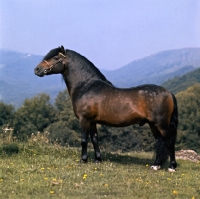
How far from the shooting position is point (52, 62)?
28.9 feet

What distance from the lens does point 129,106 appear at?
833 centimetres

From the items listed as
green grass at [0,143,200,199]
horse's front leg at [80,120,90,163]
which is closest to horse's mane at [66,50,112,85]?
horse's front leg at [80,120,90,163]

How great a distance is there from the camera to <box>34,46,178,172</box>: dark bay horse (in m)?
8.27

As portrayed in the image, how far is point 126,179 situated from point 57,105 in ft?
190

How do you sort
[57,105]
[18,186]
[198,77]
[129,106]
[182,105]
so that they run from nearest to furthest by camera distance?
[18,186] → [129,106] → [182,105] → [57,105] → [198,77]

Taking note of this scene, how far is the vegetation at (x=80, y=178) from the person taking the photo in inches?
233

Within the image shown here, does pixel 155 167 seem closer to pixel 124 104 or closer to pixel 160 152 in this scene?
pixel 160 152

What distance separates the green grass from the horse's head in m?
2.18

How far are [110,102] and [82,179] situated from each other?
224cm

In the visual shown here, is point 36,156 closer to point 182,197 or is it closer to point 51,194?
point 51,194

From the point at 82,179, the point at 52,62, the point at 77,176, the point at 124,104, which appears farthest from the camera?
the point at 52,62

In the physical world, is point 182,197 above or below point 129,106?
below

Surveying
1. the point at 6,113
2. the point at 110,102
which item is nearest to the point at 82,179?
the point at 110,102

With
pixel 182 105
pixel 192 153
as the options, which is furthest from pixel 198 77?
pixel 192 153
